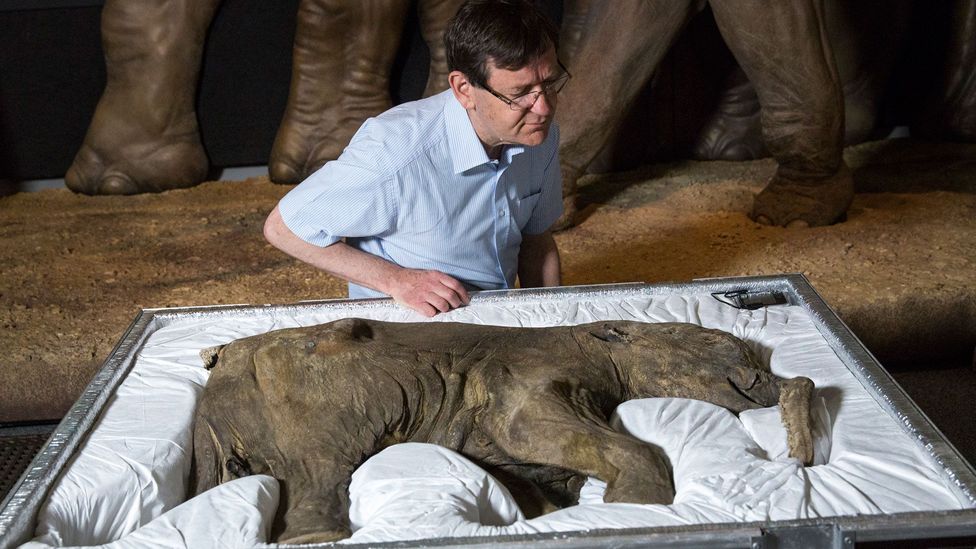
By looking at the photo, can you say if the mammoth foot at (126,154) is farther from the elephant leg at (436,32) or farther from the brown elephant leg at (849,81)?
the brown elephant leg at (849,81)

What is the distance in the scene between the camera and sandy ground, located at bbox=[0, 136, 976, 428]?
2955 millimetres

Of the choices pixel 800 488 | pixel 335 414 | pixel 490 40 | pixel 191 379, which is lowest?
pixel 191 379

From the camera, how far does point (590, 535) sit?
1.33 metres

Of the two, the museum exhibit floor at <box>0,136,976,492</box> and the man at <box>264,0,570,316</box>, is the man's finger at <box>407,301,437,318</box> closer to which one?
the man at <box>264,0,570,316</box>

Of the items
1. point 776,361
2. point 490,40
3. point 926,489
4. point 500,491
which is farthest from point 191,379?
point 926,489

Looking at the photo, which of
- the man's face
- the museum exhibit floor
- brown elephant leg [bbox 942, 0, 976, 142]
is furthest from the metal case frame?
brown elephant leg [bbox 942, 0, 976, 142]

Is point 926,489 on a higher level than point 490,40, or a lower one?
lower

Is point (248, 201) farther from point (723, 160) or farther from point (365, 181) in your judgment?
point (365, 181)

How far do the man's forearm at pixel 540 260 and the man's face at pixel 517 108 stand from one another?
457 mm

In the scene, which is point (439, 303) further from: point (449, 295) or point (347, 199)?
point (347, 199)

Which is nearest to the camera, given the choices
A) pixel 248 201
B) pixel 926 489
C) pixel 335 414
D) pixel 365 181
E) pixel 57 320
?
pixel 926 489

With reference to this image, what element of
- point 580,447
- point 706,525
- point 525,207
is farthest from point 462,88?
point 706,525

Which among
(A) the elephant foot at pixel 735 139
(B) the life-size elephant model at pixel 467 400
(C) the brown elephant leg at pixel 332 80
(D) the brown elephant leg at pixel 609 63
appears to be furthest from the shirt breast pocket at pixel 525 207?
(A) the elephant foot at pixel 735 139

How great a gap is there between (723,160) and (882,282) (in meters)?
1.79
